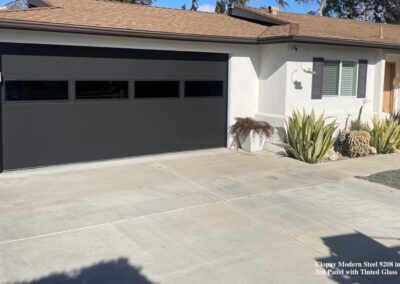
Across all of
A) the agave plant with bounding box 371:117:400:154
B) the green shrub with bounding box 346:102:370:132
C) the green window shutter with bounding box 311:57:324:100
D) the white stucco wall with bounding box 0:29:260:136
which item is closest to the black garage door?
the white stucco wall with bounding box 0:29:260:136

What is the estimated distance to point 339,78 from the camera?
12.7 m

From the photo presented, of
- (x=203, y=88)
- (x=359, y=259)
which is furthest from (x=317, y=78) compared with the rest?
(x=359, y=259)

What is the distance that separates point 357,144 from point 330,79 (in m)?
2.03

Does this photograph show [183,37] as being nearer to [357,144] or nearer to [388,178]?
[357,144]

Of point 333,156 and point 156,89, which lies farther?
point 333,156

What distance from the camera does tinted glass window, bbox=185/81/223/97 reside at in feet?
38.3

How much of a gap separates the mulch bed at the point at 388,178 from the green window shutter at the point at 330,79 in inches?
133

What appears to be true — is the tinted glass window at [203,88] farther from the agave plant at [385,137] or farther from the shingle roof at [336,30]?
the agave plant at [385,137]

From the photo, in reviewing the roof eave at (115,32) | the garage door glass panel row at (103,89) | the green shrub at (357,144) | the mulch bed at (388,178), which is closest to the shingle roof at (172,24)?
the roof eave at (115,32)

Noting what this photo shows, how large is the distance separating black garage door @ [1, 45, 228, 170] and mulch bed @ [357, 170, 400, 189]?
166 inches

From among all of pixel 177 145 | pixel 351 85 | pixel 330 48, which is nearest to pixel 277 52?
pixel 330 48

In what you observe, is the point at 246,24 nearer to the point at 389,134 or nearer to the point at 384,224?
the point at 389,134

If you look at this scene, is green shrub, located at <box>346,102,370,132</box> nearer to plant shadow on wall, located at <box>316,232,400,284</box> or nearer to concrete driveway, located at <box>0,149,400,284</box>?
concrete driveway, located at <box>0,149,400,284</box>

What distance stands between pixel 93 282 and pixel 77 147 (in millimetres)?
5662
